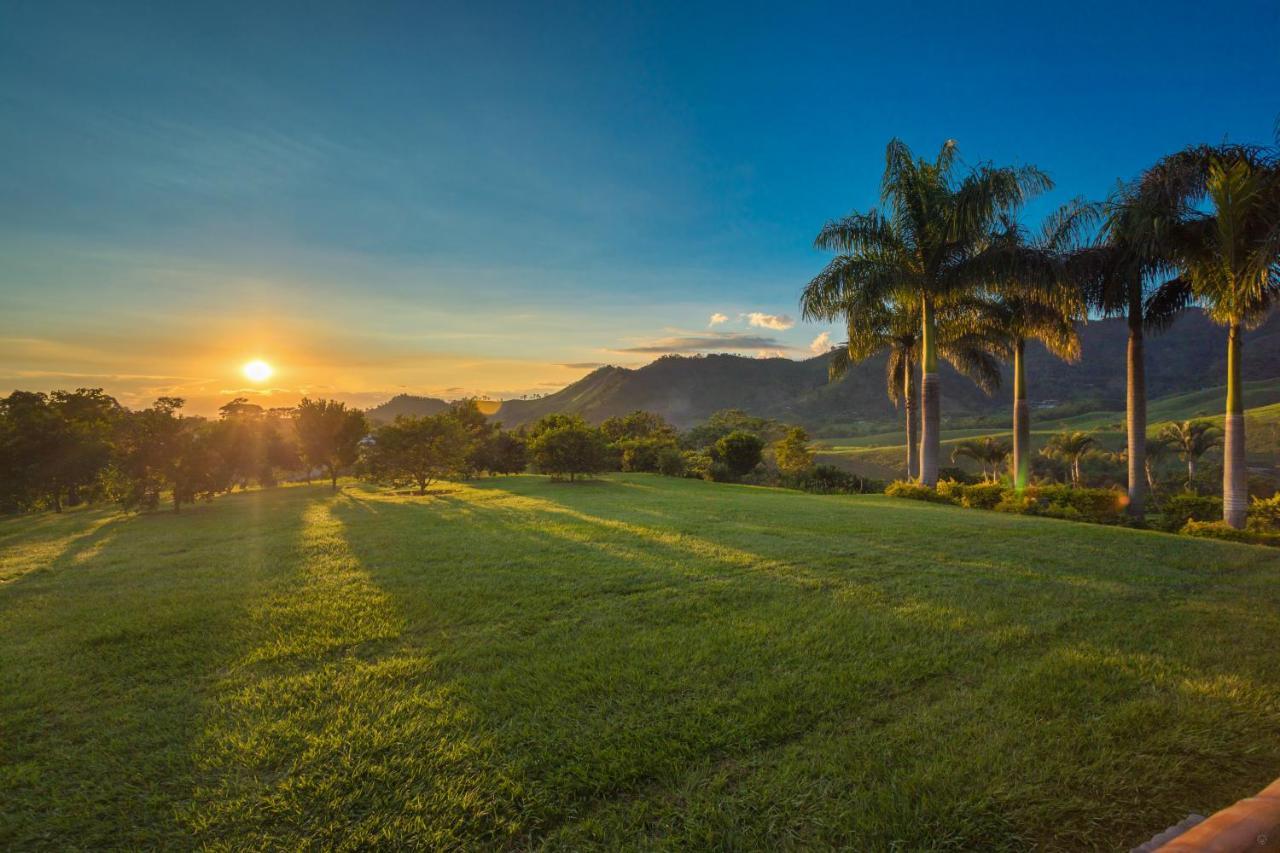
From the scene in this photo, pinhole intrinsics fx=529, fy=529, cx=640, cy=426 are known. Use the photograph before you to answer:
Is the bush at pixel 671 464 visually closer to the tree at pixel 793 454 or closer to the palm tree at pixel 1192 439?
the tree at pixel 793 454

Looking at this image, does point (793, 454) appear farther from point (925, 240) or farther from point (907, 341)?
point (925, 240)

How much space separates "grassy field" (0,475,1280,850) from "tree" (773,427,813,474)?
21506 mm

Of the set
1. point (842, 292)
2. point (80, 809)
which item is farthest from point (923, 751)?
point (842, 292)

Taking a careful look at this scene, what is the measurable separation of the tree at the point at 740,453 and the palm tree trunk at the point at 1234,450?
19.1 meters

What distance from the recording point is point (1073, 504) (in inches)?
559

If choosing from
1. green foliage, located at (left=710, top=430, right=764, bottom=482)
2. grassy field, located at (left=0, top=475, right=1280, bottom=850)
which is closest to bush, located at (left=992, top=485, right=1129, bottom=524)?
grassy field, located at (left=0, top=475, right=1280, bottom=850)

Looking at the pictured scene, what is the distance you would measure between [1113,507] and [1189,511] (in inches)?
68.2

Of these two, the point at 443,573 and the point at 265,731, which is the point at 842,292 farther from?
the point at 265,731

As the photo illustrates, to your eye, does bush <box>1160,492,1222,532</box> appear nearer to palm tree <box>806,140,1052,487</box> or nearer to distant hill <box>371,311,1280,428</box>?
palm tree <box>806,140,1052,487</box>

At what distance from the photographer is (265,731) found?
3641mm

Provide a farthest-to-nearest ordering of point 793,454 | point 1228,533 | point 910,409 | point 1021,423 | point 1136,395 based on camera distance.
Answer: point 793,454
point 910,409
point 1021,423
point 1136,395
point 1228,533

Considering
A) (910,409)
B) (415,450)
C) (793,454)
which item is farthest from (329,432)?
(910,409)

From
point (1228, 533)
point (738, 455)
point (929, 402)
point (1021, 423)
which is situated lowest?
point (1228, 533)

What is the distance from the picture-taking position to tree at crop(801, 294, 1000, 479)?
65.4ft
